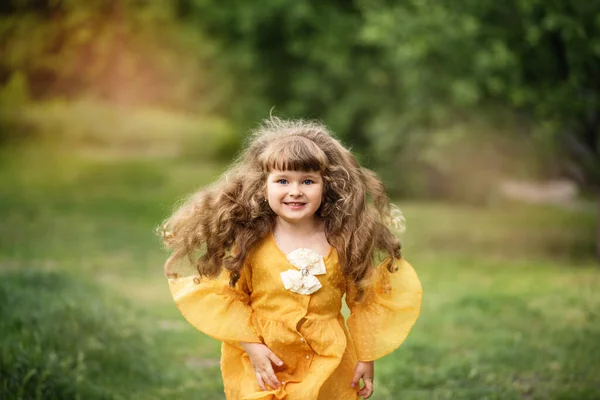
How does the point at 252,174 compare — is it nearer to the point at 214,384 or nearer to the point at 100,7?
the point at 214,384

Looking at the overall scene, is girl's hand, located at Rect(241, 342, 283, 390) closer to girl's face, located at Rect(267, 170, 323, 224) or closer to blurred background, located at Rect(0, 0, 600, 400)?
girl's face, located at Rect(267, 170, 323, 224)

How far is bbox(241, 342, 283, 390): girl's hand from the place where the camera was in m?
2.94

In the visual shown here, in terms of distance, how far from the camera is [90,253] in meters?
10.9

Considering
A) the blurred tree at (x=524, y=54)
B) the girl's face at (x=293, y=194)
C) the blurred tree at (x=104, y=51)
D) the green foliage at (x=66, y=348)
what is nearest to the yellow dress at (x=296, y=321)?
the girl's face at (x=293, y=194)

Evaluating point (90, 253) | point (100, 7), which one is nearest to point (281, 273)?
point (90, 253)

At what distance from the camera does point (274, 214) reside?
10.5 feet

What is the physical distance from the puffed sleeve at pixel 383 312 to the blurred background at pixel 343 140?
3.75 feet

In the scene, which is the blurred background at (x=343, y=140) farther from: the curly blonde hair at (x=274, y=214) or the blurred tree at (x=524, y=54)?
the curly blonde hair at (x=274, y=214)

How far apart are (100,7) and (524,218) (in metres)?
10.9

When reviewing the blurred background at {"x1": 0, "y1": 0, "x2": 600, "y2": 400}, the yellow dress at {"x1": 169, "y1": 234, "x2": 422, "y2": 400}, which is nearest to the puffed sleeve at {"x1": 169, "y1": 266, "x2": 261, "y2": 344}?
the yellow dress at {"x1": 169, "y1": 234, "x2": 422, "y2": 400}

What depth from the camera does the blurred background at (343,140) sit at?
16.6 feet

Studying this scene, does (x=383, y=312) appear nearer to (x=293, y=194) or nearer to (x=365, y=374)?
(x=365, y=374)

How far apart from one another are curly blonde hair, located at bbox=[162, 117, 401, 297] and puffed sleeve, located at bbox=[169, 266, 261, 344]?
6 cm

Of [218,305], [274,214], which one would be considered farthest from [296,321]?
[274,214]
